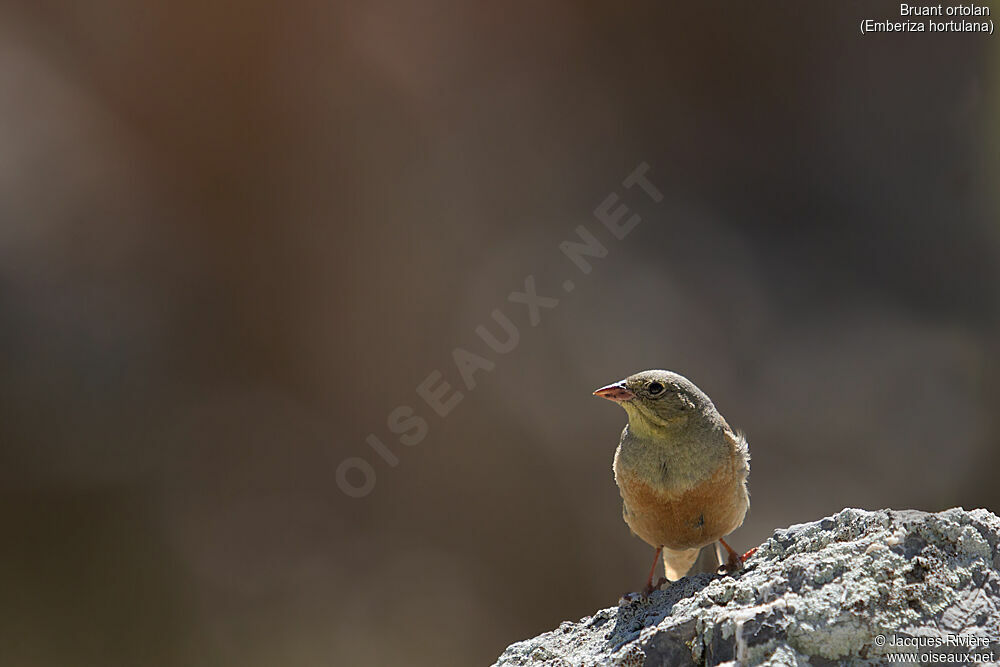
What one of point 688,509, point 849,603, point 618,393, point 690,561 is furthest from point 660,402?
point 849,603

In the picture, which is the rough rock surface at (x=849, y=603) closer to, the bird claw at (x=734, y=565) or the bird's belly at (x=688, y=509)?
the bird claw at (x=734, y=565)

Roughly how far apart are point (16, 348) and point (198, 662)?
2424 millimetres

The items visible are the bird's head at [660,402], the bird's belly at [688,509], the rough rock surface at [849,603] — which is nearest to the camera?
the rough rock surface at [849,603]

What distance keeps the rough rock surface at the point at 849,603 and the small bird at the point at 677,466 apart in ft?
1.87

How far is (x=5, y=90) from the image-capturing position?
18.1ft

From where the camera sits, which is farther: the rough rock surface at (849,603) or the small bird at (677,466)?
the small bird at (677,466)

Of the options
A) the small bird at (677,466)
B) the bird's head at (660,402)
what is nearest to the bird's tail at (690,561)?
the small bird at (677,466)

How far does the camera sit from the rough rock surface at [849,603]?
160 centimetres

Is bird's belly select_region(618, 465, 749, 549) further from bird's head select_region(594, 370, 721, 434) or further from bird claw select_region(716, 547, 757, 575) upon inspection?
bird claw select_region(716, 547, 757, 575)

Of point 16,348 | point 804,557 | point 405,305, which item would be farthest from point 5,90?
point 804,557

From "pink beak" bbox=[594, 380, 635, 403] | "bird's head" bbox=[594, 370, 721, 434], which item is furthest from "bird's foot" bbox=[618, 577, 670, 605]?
"pink beak" bbox=[594, 380, 635, 403]

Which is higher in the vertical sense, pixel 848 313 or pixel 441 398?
pixel 441 398

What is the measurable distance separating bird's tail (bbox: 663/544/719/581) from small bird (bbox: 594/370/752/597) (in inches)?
6.8

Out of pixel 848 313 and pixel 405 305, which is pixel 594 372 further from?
pixel 848 313
